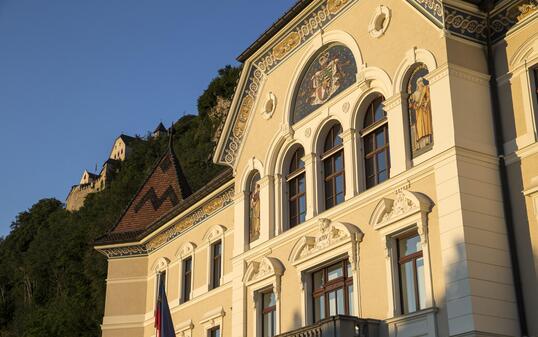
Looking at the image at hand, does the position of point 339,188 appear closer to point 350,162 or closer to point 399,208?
point 350,162

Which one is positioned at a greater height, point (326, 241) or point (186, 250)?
point (186, 250)

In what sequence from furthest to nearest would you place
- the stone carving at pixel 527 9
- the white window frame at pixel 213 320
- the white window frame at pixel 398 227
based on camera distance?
the white window frame at pixel 213 320 < the stone carving at pixel 527 9 < the white window frame at pixel 398 227

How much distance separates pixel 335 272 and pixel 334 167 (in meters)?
2.63

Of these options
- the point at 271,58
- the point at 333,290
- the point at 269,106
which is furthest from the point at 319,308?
the point at 271,58

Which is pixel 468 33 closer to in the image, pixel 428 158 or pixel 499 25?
pixel 499 25

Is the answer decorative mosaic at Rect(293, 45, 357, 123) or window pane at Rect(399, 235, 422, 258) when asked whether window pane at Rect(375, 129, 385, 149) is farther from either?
window pane at Rect(399, 235, 422, 258)

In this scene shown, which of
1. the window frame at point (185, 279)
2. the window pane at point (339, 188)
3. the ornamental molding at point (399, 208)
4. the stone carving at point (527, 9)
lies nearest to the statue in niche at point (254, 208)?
the window pane at point (339, 188)

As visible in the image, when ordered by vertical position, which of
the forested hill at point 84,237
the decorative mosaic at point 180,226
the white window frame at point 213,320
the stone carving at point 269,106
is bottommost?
the white window frame at point 213,320

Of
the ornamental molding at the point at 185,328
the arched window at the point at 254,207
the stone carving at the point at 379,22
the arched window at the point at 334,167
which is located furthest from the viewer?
the ornamental molding at the point at 185,328

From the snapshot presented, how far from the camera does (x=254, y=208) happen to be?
22.3 m

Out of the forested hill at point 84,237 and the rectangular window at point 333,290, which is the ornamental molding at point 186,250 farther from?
the forested hill at point 84,237

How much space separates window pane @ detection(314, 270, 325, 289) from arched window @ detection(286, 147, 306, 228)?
64.3 inches

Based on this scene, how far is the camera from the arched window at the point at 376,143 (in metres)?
17.8

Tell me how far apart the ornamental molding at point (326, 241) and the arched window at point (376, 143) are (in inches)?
46.9
